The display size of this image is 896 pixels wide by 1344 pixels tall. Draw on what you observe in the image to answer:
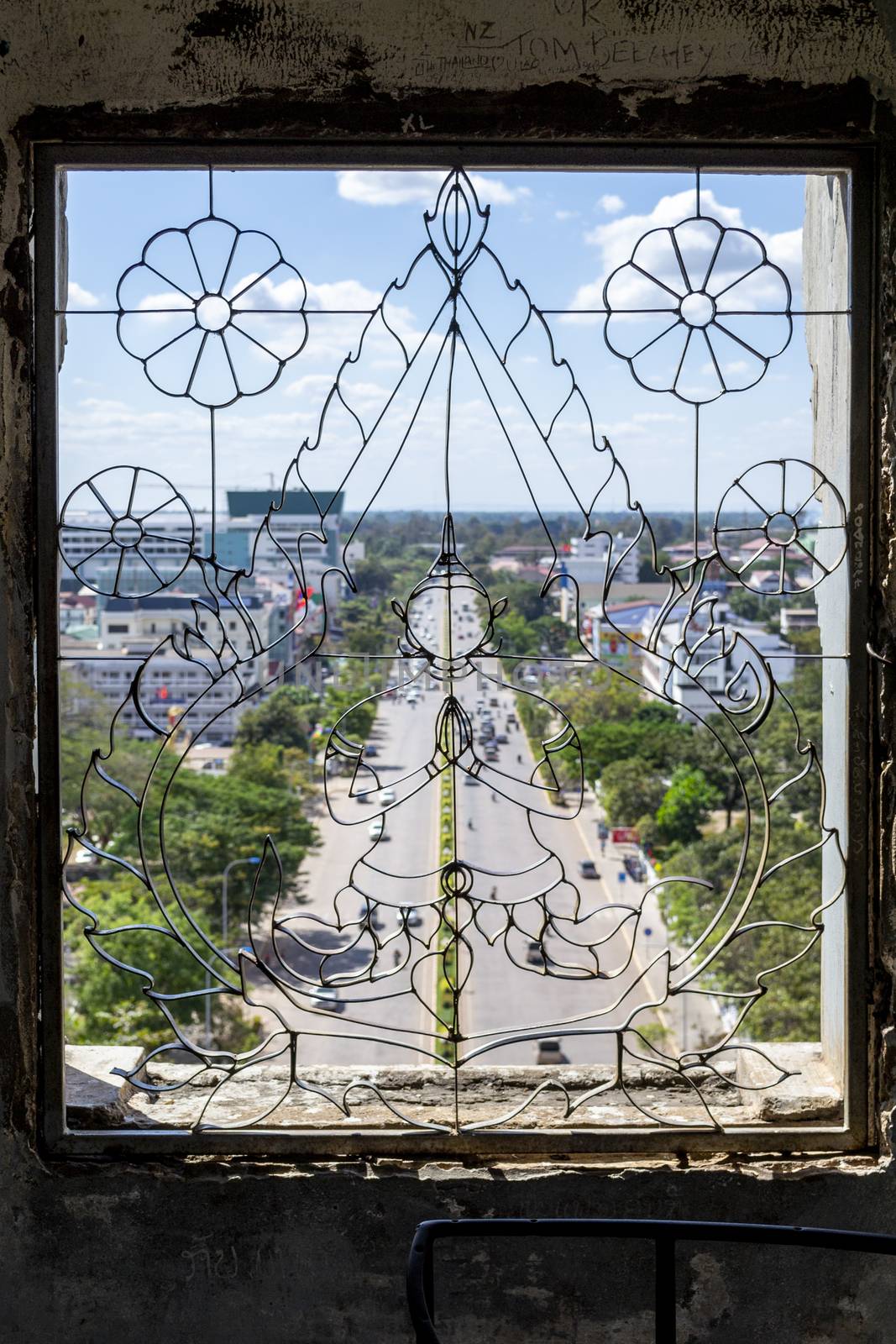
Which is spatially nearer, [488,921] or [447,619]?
[447,619]

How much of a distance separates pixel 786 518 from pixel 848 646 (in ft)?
0.71

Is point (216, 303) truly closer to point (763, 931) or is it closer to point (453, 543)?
point (453, 543)

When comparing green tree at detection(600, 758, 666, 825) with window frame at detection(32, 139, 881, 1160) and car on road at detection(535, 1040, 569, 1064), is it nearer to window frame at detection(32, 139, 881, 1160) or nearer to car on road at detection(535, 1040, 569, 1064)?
car on road at detection(535, 1040, 569, 1064)

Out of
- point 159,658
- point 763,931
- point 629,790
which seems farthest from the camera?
point 763,931

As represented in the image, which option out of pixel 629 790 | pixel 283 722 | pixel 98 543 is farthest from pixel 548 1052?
pixel 98 543

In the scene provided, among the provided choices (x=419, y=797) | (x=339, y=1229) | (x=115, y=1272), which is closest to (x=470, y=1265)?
(x=339, y=1229)

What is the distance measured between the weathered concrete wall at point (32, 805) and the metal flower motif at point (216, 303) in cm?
15

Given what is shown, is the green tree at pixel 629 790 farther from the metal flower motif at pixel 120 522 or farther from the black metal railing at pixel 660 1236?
the black metal railing at pixel 660 1236

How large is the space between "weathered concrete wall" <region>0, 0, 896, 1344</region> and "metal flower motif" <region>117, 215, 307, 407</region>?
15 cm

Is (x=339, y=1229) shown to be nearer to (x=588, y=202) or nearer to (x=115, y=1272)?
(x=115, y=1272)

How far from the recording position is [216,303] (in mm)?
1772

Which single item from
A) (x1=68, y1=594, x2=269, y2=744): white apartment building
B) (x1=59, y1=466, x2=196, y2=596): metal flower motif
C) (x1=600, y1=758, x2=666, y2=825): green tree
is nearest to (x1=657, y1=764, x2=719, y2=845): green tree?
(x1=600, y1=758, x2=666, y2=825): green tree

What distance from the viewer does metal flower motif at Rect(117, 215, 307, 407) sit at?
1.76 meters

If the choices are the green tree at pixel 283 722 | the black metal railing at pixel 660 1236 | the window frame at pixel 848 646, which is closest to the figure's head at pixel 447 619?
the window frame at pixel 848 646
